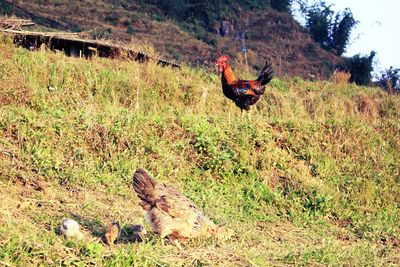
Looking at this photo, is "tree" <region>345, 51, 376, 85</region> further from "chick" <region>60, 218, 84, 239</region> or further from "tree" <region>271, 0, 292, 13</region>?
"chick" <region>60, 218, 84, 239</region>

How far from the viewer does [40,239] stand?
142 inches

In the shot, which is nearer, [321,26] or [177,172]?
[177,172]

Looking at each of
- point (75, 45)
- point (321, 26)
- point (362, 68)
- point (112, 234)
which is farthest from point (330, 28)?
point (112, 234)

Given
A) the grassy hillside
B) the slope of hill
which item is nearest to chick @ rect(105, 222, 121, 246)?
the grassy hillside

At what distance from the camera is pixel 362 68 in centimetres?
2983

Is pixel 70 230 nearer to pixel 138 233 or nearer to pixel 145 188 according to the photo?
pixel 138 233

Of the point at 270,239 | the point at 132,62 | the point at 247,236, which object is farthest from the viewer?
the point at 132,62

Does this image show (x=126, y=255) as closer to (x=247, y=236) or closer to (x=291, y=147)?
(x=247, y=236)

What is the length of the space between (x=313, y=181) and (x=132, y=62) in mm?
5846

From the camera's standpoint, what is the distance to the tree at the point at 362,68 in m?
29.2

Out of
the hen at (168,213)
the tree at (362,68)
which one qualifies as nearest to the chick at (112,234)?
the hen at (168,213)

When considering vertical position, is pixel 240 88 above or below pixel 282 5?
below

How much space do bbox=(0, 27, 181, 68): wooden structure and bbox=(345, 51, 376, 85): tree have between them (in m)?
19.2

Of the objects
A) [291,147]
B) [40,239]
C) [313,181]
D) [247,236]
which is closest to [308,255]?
[247,236]
